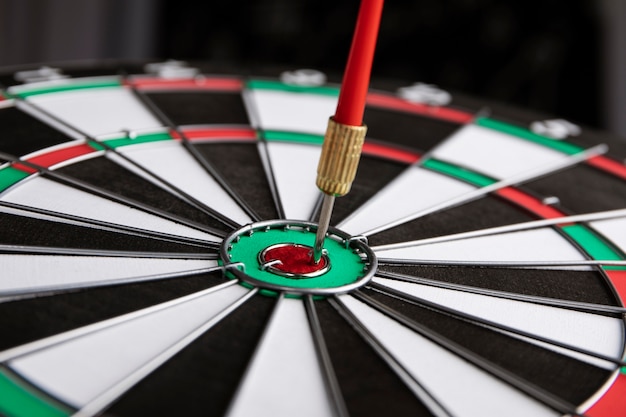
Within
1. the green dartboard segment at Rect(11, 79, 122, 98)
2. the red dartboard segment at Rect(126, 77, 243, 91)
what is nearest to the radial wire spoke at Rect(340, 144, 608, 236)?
the red dartboard segment at Rect(126, 77, 243, 91)

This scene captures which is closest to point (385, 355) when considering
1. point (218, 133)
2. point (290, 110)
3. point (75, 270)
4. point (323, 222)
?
point (323, 222)

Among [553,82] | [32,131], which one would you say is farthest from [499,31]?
[32,131]

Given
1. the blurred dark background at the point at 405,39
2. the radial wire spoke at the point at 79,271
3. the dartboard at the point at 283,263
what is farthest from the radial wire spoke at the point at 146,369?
the blurred dark background at the point at 405,39

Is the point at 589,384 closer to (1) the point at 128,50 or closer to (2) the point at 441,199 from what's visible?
(2) the point at 441,199

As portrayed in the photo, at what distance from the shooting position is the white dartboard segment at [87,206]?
3.82ft

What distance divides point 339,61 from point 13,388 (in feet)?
8.59

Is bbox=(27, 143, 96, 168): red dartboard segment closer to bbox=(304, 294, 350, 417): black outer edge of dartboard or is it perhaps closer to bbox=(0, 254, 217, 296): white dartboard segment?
bbox=(0, 254, 217, 296): white dartboard segment

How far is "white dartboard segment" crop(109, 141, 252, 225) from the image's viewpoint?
1.28 meters

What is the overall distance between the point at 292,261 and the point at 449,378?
30 centimetres

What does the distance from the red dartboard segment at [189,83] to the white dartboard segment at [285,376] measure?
1.01m

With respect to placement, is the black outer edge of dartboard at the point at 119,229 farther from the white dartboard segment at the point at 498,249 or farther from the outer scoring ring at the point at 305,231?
the white dartboard segment at the point at 498,249

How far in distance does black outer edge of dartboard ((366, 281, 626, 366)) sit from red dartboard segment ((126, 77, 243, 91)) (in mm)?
960

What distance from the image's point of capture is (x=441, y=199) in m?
1.43

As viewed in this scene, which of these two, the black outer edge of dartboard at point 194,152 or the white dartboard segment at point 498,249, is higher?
the black outer edge of dartboard at point 194,152
